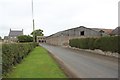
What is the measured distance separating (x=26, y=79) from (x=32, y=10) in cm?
5913

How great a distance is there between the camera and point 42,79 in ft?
38.8

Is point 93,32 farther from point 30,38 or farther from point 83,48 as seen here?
point 83,48

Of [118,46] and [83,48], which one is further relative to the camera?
[83,48]

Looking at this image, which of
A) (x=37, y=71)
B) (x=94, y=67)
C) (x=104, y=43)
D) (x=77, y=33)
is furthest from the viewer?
(x=77, y=33)

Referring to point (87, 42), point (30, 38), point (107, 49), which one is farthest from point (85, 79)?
point (30, 38)

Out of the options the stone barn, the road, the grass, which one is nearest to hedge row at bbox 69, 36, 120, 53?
the road

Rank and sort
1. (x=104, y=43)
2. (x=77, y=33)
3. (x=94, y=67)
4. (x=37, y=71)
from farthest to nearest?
(x=77, y=33)
(x=104, y=43)
(x=94, y=67)
(x=37, y=71)

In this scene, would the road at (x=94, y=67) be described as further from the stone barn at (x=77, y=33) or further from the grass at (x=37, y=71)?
the stone barn at (x=77, y=33)

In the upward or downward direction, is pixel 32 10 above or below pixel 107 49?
above

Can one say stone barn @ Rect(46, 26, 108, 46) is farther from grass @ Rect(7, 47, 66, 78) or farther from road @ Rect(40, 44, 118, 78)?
grass @ Rect(7, 47, 66, 78)

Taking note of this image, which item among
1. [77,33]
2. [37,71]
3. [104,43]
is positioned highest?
[77,33]

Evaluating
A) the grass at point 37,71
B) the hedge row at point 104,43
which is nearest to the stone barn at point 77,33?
the hedge row at point 104,43

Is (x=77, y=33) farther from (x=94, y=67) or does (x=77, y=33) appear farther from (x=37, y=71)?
(x=37, y=71)

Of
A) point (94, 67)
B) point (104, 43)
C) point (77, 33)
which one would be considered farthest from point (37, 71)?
point (77, 33)
